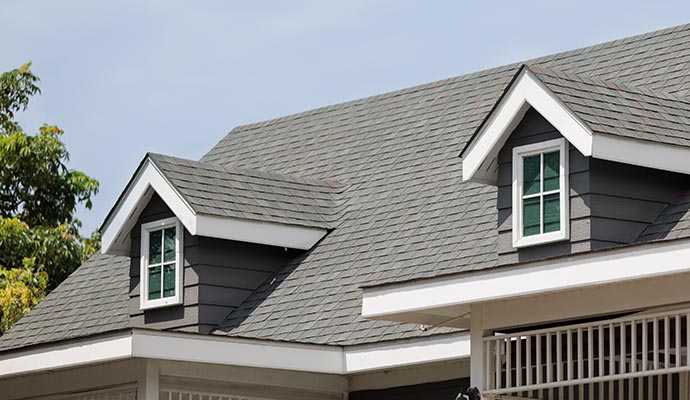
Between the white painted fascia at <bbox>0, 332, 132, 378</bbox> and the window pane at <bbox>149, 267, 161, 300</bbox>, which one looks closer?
the white painted fascia at <bbox>0, 332, 132, 378</bbox>

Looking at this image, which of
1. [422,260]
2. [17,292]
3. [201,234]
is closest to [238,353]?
[422,260]

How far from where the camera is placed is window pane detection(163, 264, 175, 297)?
17.8 meters

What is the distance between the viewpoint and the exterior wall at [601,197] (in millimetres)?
14008

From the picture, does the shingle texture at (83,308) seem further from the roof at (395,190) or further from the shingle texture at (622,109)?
the shingle texture at (622,109)

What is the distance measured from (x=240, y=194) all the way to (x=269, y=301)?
4.32 ft

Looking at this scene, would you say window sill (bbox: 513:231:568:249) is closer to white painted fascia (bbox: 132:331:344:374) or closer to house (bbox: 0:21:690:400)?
house (bbox: 0:21:690:400)

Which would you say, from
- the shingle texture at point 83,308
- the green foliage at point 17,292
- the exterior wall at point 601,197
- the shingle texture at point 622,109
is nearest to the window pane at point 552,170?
the exterior wall at point 601,197

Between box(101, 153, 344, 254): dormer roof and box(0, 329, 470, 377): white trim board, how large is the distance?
97.0 inches

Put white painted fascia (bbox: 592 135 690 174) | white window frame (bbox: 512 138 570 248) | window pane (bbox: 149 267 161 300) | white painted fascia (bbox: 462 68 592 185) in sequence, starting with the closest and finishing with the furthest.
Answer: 1. white painted fascia (bbox: 592 135 690 174)
2. white painted fascia (bbox: 462 68 592 185)
3. white window frame (bbox: 512 138 570 248)
4. window pane (bbox: 149 267 161 300)

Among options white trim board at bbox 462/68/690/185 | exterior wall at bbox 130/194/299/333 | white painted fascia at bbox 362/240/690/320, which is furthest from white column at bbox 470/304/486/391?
exterior wall at bbox 130/194/299/333

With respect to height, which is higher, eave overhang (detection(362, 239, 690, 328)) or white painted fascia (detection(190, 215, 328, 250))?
white painted fascia (detection(190, 215, 328, 250))

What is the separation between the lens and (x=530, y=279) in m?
12.3

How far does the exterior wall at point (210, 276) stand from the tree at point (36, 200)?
10277 mm

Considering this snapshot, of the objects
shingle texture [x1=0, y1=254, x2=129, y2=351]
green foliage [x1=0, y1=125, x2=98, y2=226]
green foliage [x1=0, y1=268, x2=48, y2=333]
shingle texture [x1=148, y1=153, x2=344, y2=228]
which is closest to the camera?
shingle texture [x1=148, y1=153, x2=344, y2=228]
